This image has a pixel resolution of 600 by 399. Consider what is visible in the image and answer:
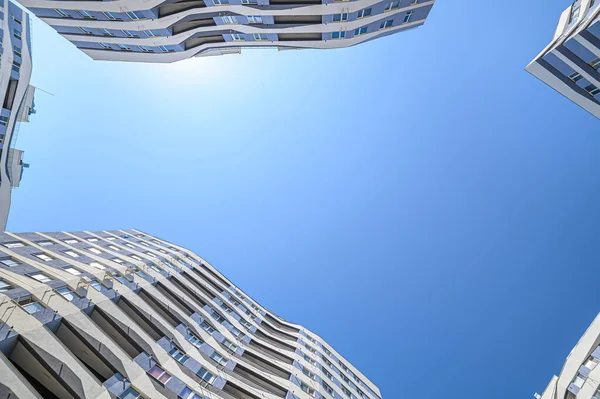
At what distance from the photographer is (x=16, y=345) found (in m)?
13.5

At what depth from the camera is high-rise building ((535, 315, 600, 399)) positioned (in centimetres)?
1734

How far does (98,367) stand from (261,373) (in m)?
14.2

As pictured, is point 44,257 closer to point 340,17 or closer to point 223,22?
point 223,22

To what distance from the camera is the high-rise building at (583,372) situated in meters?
17.3

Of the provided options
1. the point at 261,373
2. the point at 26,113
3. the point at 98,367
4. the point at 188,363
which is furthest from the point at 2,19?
the point at 261,373

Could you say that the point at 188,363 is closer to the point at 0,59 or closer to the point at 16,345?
the point at 16,345

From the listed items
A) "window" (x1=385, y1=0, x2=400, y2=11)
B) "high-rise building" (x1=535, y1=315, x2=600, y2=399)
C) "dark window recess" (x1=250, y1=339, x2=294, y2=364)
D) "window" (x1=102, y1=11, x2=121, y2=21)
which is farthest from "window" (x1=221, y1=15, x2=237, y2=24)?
"high-rise building" (x1=535, y1=315, x2=600, y2=399)

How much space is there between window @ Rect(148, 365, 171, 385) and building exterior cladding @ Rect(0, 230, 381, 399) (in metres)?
0.07

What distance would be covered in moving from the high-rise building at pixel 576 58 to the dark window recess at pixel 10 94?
55227 mm

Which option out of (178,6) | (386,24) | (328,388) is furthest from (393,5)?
(328,388)

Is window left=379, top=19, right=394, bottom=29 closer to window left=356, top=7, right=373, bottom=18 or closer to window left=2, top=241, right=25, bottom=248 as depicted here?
window left=356, top=7, right=373, bottom=18

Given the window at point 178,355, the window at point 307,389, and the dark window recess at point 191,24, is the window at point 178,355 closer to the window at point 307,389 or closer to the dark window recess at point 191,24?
the window at point 307,389

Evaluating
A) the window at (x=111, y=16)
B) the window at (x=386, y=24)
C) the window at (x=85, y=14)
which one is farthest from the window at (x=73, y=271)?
the window at (x=386, y=24)

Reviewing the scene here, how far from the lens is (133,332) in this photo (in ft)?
62.4
